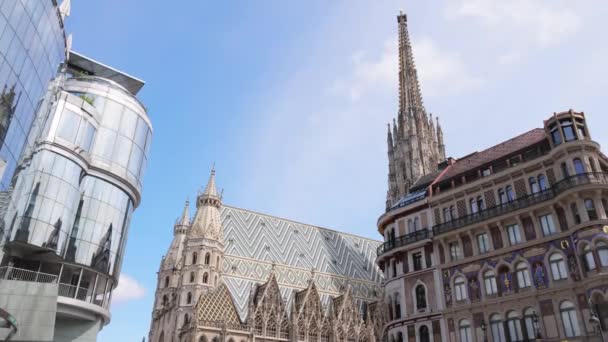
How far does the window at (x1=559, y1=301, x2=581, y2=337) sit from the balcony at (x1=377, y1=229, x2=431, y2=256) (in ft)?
33.5

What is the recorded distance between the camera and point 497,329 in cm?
2919

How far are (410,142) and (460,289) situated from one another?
6167 cm

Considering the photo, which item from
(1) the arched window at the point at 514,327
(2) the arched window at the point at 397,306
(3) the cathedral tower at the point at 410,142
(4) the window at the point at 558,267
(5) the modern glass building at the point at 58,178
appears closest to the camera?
(4) the window at the point at 558,267

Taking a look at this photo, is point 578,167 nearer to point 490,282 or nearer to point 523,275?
point 523,275

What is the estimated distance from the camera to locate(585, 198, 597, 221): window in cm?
2695

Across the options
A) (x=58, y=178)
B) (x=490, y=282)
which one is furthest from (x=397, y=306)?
(x=58, y=178)

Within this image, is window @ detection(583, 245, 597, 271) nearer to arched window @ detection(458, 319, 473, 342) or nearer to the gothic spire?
arched window @ detection(458, 319, 473, 342)

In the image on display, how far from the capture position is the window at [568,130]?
2933 cm

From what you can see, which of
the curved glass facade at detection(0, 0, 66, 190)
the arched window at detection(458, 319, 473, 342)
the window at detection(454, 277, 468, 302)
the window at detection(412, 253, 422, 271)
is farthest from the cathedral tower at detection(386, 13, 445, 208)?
the curved glass facade at detection(0, 0, 66, 190)

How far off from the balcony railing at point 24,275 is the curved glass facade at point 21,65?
667 cm

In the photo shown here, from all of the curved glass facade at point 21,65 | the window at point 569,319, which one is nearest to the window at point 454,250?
the window at point 569,319

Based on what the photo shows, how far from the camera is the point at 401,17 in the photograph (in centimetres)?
11494

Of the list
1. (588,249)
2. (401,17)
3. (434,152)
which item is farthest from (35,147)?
(401,17)

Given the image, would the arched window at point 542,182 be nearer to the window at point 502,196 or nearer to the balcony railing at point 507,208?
the balcony railing at point 507,208
